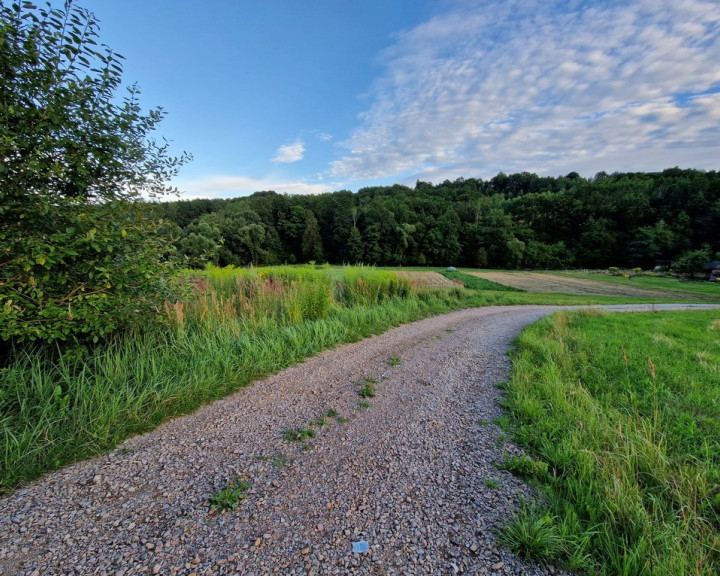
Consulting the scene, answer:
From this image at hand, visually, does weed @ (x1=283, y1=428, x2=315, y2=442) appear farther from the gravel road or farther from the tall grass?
the tall grass

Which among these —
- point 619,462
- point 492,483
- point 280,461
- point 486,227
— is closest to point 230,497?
point 280,461

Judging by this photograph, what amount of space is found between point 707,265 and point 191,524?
58.4m

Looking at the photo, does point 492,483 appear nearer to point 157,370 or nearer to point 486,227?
point 157,370

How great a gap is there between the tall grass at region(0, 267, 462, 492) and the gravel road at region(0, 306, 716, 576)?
264mm

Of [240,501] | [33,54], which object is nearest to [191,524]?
[240,501]

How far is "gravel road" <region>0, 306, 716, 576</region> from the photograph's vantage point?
1.80m

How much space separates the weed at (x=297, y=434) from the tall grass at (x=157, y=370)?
4.35 feet

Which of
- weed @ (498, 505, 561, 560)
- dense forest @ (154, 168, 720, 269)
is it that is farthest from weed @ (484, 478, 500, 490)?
dense forest @ (154, 168, 720, 269)

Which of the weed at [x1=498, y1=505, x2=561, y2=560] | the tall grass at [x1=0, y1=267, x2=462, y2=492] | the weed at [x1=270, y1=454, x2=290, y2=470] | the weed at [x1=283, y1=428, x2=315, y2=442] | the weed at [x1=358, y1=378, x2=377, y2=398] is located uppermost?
the tall grass at [x1=0, y1=267, x2=462, y2=492]

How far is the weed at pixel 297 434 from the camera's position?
307 centimetres

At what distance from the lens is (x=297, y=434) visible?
3.16 m

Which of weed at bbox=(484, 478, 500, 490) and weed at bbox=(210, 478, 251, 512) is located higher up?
weed at bbox=(210, 478, 251, 512)

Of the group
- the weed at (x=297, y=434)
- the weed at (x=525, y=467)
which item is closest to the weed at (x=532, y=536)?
the weed at (x=525, y=467)

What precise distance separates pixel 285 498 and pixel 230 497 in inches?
17.0
